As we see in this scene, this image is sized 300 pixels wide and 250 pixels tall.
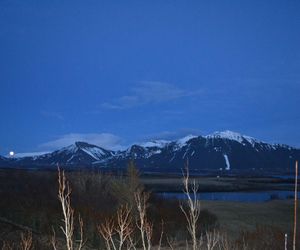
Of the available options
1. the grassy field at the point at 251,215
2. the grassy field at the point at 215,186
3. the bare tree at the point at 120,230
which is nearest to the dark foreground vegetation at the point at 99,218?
the bare tree at the point at 120,230

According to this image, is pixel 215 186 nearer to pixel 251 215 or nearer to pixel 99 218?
pixel 251 215

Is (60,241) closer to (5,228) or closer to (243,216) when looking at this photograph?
(5,228)

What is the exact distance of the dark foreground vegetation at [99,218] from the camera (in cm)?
2061

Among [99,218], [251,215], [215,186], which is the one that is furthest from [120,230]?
[215,186]

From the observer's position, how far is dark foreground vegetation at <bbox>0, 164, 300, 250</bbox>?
20.6m

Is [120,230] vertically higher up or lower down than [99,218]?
higher up

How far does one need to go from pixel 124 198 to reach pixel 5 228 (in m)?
11.7

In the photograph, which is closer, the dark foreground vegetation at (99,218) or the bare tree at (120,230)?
the bare tree at (120,230)

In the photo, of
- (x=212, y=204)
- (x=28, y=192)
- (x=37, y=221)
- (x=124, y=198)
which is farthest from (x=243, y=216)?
(x=37, y=221)

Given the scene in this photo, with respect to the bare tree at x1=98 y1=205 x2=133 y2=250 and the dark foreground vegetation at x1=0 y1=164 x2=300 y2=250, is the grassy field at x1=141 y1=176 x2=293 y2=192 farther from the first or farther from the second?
the bare tree at x1=98 y1=205 x2=133 y2=250

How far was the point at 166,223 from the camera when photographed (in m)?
29.9

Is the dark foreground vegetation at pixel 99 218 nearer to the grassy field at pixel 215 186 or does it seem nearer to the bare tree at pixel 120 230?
the bare tree at pixel 120 230

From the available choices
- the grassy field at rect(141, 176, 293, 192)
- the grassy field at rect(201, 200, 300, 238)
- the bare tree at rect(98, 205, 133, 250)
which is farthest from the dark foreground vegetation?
the grassy field at rect(141, 176, 293, 192)

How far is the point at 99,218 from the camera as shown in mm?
26312
